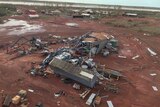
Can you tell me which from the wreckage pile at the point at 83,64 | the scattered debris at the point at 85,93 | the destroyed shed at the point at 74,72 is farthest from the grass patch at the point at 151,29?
the scattered debris at the point at 85,93

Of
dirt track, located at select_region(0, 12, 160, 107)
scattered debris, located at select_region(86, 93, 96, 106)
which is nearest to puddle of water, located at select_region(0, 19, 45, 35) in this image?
dirt track, located at select_region(0, 12, 160, 107)

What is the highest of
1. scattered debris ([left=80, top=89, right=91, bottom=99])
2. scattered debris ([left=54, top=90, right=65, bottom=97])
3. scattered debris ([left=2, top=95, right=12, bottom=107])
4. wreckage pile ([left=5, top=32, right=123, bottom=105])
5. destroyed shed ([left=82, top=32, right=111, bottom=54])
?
destroyed shed ([left=82, top=32, right=111, bottom=54])

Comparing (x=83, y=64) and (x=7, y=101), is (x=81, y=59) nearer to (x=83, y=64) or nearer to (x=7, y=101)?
(x=83, y=64)

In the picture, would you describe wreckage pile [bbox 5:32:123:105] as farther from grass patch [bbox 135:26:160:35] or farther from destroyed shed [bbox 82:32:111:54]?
grass patch [bbox 135:26:160:35]

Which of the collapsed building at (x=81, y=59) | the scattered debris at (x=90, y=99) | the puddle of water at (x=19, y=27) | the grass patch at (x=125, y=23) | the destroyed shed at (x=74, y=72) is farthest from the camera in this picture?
the grass patch at (x=125, y=23)

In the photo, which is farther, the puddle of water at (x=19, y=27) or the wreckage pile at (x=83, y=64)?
the puddle of water at (x=19, y=27)

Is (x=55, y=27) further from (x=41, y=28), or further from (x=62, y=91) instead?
(x=62, y=91)

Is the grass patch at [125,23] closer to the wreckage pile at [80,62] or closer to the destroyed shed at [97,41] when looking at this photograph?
the wreckage pile at [80,62]
